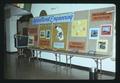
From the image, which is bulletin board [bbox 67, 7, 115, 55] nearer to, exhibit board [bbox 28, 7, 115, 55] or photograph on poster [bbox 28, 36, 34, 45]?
exhibit board [bbox 28, 7, 115, 55]

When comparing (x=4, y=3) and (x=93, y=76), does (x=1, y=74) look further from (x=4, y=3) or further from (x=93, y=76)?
(x=93, y=76)

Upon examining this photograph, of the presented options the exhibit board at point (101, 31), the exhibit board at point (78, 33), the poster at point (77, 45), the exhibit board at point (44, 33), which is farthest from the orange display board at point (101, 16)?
the exhibit board at point (44, 33)

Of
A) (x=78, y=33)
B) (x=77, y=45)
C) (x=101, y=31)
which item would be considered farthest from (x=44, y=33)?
(x=77, y=45)

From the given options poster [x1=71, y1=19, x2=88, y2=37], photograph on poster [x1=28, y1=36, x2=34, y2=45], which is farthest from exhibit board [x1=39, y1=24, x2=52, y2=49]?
poster [x1=71, y1=19, x2=88, y2=37]

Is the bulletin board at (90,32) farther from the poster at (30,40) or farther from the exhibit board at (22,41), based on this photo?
the exhibit board at (22,41)

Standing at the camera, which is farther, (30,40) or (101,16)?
(101,16)

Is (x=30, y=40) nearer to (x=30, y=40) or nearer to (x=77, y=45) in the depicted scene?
(x=30, y=40)

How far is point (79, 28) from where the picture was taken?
13.6 feet

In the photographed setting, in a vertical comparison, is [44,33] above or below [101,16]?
below

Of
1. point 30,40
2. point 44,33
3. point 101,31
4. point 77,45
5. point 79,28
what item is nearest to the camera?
point 30,40

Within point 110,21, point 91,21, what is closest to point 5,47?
point 110,21

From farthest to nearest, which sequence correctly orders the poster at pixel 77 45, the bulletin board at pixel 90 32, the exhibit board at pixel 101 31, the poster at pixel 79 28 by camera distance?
1. the poster at pixel 77 45
2. the poster at pixel 79 28
3. the bulletin board at pixel 90 32
4. the exhibit board at pixel 101 31

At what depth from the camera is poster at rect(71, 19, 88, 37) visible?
3943 mm

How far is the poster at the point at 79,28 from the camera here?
3.94m
